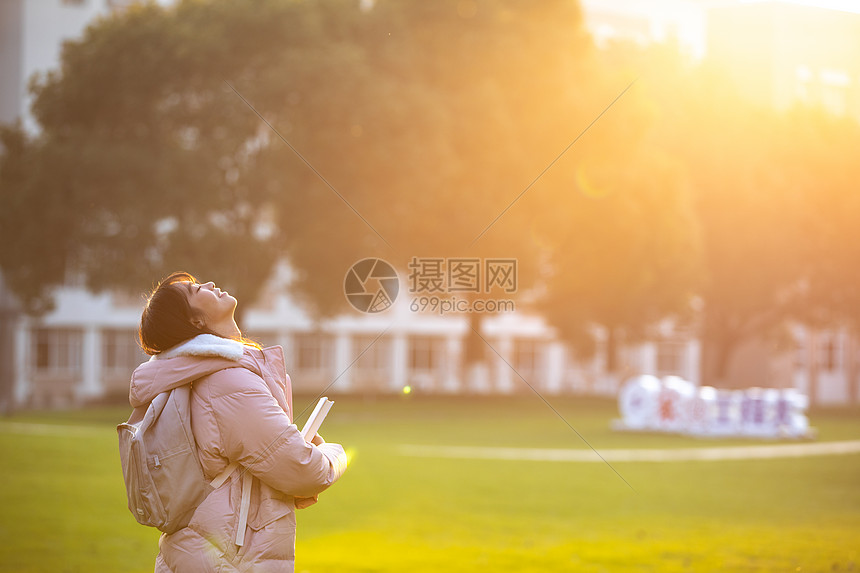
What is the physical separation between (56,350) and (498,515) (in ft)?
136

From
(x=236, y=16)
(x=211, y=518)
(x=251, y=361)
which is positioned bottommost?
(x=211, y=518)

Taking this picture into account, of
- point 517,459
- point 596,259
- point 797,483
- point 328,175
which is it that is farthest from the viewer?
point 596,259

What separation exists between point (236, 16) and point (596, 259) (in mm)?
12491

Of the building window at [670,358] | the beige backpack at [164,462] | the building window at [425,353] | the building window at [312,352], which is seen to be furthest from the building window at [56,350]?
the beige backpack at [164,462]

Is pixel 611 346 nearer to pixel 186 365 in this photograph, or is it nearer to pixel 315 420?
pixel 315 420

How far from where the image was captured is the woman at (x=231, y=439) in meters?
2.94

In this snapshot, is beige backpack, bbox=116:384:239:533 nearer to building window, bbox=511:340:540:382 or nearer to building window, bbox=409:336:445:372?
building window, bbox=409:336:445:372

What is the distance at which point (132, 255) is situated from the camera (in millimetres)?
25766

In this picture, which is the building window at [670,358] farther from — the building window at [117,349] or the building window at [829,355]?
the building window at [117,349]

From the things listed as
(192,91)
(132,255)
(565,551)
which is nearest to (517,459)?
(565,551)

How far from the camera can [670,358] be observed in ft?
208

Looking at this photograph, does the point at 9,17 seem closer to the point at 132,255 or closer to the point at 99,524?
the point at 132,255

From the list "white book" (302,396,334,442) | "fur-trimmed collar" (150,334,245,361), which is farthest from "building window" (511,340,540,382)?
"fur-trimmed collar" (150,334,245,361)

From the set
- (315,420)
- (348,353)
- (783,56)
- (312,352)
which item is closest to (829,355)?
(783,56)
